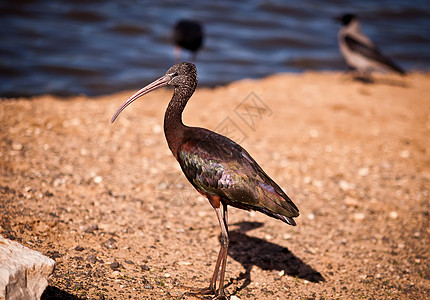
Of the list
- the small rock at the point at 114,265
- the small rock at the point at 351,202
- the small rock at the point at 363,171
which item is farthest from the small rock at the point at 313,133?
the small rock at the point at 114,265

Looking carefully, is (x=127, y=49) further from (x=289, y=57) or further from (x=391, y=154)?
(x=391, y=154)

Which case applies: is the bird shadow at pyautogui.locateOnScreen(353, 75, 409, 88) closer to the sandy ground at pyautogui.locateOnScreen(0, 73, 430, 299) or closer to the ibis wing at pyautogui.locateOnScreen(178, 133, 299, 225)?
the sandy ground at pyautogui.locateOnScreen(0, 73, 430, 299)

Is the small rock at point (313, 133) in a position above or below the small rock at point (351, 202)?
above

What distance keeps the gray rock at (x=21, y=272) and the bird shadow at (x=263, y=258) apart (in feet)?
6.36

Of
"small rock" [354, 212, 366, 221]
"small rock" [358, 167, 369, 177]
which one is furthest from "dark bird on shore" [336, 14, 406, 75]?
"small rock" [354, 212, 366, 221]

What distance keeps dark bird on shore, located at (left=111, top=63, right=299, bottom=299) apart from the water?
814 centimetres

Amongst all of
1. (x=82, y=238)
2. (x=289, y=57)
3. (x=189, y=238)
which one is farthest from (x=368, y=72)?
(x=82, y=238)

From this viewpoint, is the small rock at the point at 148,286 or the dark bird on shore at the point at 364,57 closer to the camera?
the small rock at the point at 148,286

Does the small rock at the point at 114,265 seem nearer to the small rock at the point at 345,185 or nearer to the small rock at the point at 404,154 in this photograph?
the small rock at the point at 345,185

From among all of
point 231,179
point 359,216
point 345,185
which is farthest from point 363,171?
point 231,179

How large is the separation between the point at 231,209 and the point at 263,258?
1.18 metres

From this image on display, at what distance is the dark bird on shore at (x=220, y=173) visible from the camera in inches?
165

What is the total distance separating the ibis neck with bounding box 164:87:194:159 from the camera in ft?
14.6

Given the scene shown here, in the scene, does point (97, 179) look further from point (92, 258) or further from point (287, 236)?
point (287, 236)
